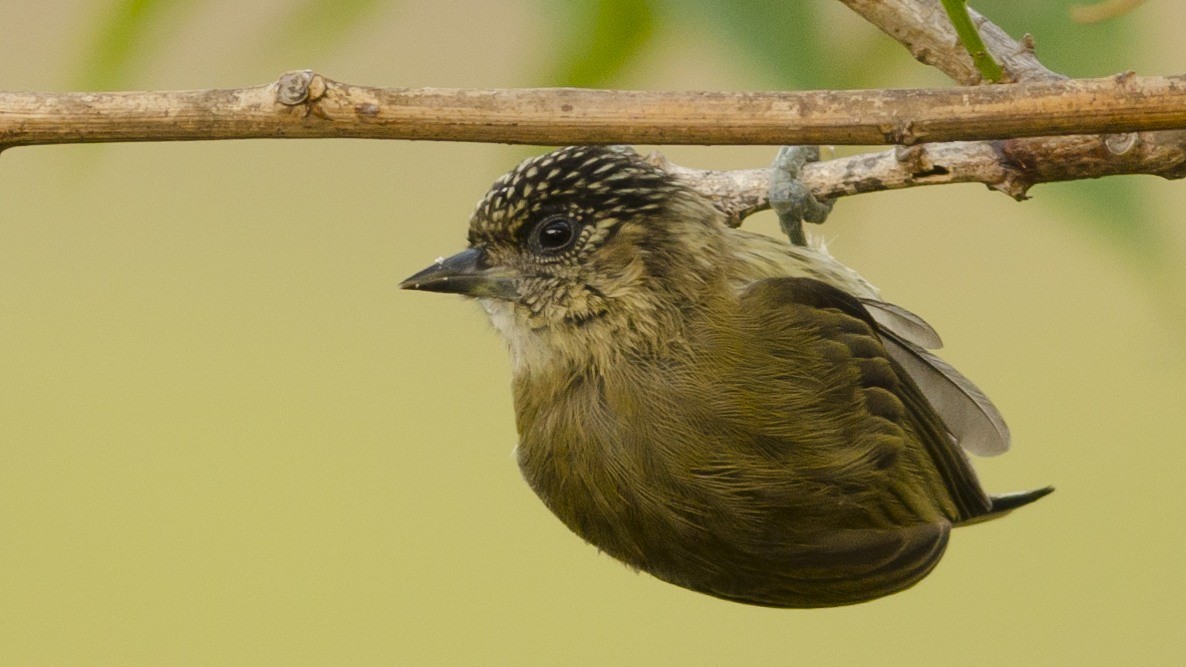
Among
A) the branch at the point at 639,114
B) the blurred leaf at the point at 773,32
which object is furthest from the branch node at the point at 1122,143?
the blurred leaf at the point at 773,32

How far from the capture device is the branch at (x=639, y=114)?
1.19 metres

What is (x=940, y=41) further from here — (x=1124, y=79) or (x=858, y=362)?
(x=858, y=362)

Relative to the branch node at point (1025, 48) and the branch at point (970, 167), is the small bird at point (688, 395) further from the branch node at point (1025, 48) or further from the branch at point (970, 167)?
the branch node at point (1025, 48)

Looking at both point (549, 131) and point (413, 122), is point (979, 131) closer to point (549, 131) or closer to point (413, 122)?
point (549, 131)

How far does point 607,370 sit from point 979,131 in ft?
2.83

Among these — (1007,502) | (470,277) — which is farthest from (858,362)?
(470,277)

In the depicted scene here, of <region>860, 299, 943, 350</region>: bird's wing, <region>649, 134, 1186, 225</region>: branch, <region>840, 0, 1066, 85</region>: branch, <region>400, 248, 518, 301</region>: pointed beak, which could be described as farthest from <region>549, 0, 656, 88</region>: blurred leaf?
<region>860, 299, 943, 350</region>: bird's wing

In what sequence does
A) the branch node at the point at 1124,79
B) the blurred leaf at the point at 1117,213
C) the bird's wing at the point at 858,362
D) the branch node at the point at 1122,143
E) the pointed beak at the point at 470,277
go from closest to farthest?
the blurred leaf at the point at 1117,213 < the branch node at the point at 1124,79 < the branch node at the point at 1122,143 < the pointed beak at the point at 470,277 < the bird's wing at the point at 858,362

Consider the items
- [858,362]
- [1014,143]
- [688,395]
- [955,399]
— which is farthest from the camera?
[955,399]

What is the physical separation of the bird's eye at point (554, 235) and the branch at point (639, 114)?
71 centimetres

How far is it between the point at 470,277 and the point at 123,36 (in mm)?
957

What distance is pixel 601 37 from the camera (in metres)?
1.13

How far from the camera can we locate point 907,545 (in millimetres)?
1977

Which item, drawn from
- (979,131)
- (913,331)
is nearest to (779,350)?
(913,331)
